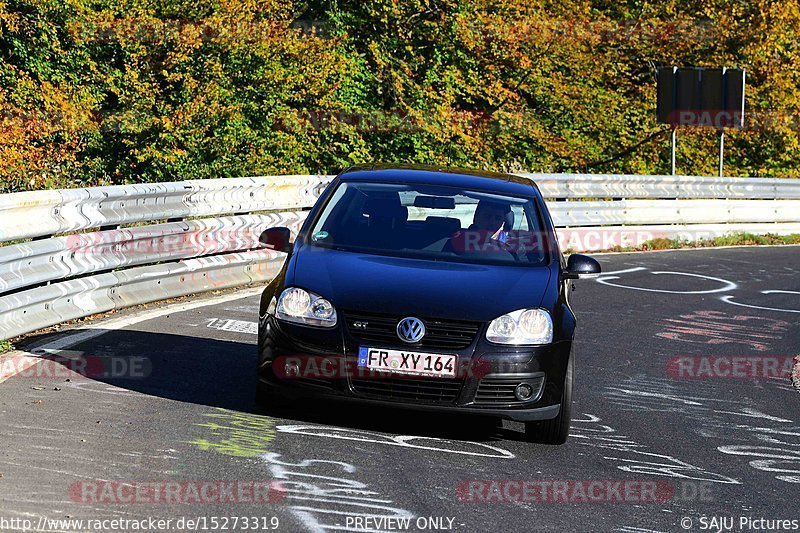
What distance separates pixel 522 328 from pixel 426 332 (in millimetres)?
600

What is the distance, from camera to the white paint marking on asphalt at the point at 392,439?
24.7 ft

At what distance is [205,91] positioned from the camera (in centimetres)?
2569

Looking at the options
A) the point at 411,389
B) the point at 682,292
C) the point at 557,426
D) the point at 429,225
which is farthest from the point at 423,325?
the point at 682,292

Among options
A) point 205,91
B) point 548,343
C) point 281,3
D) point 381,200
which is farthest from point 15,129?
point 548,343

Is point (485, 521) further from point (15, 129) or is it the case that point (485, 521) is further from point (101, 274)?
point (15, 129)

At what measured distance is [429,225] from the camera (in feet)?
29.1

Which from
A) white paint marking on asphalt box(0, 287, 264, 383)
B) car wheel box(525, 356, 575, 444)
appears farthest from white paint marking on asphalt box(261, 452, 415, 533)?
white paint marking on asphalt box(0, 287, 264, 383)

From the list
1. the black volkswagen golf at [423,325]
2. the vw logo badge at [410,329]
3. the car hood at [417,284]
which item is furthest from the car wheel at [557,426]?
the vw logo badge at [410,329]

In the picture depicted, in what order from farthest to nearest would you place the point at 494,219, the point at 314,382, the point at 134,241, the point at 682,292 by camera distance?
1. the point at 682,292
2. the point at 134,241
3. the point at 494,219
4. the point at 314,382

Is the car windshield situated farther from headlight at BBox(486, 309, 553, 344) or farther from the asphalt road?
the asphalt road

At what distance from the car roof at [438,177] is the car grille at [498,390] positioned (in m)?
2.00

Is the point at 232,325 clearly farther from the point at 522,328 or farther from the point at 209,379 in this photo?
the point at 522,328

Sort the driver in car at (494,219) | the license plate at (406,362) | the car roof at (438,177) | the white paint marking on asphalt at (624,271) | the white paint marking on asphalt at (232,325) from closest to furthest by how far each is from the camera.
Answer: the license plate at (406,362)
the driver in car at (494,219)
the car roof at (438,177)
the white paint marking on asphalt at (232,325)
the white paint marking on asphalt at (624,271)

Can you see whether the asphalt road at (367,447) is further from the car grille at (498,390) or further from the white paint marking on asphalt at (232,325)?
the car grille at (498,390)
